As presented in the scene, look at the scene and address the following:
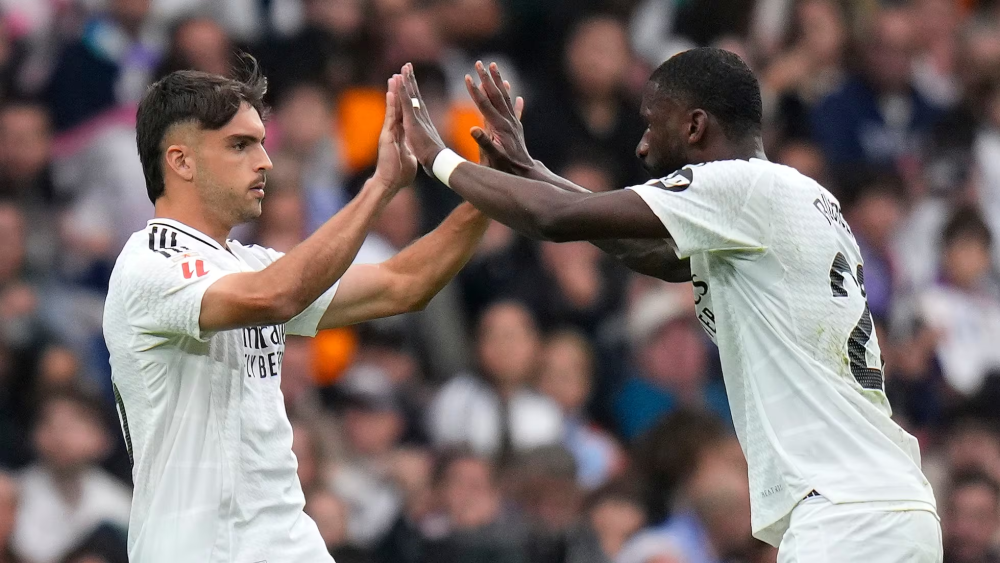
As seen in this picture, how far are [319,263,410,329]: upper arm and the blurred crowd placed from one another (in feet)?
8.45

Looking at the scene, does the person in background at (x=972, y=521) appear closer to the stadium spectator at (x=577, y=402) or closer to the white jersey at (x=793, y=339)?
the stadium spectator at (x=577, y=402)

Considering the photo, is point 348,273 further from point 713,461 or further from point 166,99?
point 713,461

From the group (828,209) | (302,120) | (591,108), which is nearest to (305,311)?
(828,209)

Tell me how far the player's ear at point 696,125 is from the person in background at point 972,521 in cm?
536

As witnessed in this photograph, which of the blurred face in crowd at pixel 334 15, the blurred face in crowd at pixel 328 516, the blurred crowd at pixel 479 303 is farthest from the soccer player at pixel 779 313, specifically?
the blurred face in crowd at pixel 334 15

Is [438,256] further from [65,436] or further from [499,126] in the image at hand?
[65,436]

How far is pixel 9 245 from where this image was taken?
8.59 meters

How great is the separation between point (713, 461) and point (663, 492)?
346mm

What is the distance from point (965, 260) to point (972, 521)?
2424mm

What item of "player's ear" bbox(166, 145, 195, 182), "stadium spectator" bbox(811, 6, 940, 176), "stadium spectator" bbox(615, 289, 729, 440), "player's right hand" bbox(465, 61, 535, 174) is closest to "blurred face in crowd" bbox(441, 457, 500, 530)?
"stadium spectator" bbox(615, 289, 729, 440)

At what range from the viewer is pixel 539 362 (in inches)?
381

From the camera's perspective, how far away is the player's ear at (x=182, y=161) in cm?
515

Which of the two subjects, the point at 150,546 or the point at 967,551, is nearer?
the point at 150,546

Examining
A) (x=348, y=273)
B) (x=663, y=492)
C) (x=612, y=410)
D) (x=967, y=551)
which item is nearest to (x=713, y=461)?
(x=663, y=492)
